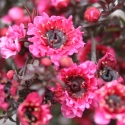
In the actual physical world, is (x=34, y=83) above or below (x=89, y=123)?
above

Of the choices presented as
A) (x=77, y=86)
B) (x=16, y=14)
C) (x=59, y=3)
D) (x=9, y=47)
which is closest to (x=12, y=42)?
(x=9, y=47)

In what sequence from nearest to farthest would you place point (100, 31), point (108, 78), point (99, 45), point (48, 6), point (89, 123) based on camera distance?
point (108, 78), point (100, 31), point (99, 45), point (48, 6), point (89, 123)

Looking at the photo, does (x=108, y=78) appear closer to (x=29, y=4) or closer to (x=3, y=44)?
(x=3, y=44)

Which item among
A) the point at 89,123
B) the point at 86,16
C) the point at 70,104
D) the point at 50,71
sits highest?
the point at 86,16

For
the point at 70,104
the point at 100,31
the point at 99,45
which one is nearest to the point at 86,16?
the point at 100,31

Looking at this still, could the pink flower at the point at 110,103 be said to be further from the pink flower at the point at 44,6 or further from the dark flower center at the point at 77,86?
the pink flower at the point at 44,6

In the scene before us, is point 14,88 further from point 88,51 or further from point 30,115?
point 88,51

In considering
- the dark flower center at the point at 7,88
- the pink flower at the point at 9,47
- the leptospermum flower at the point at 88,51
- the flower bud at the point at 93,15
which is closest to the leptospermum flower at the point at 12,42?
the pink flower at the point at 9,47
